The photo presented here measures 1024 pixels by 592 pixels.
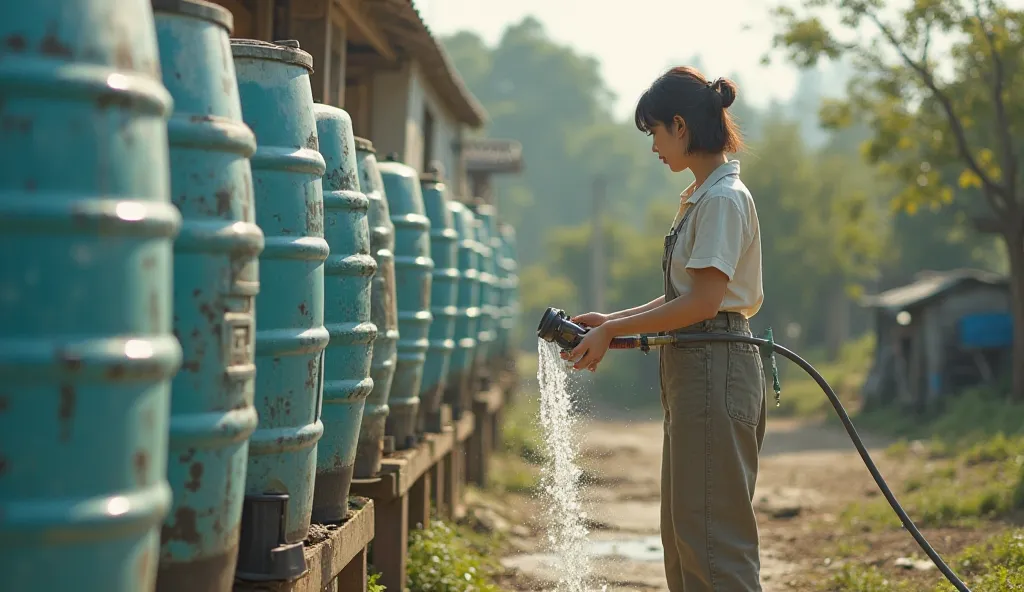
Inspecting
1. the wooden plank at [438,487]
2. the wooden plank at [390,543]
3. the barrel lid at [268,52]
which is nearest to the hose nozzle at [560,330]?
the barrel lid at [268,52]

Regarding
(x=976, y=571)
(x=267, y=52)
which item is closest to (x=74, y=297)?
(x=267, y=52)

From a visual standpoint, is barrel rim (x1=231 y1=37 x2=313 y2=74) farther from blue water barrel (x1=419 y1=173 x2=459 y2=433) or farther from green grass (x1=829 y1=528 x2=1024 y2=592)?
green grass (x1=829 y1=528 x2=1024 y2=592)

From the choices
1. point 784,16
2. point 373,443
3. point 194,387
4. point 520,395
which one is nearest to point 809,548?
point 373,443

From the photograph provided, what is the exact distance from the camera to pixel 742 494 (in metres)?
3.50

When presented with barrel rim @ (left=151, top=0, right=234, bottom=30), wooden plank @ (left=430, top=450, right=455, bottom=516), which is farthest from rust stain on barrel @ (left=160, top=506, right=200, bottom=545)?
wooden plank @ (left=430, top=450, right=455, bottom=516)

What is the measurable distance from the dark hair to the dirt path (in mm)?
1697

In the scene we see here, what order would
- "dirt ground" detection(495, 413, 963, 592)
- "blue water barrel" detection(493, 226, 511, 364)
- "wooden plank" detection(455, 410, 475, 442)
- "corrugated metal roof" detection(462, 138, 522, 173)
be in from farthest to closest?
"corrugated metal roof" detection(462, 138, 522, 173) < "blue water barrel" detection(493, 226, 511, 364) < "wooden plank" detection(455, 410, 475, 442) < "dirt ground" detection(495, 413, 963, 592)

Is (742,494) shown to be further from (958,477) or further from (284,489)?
(958,477)

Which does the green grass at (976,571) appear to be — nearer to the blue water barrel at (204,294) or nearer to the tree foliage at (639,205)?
the tree foliage at (639,205)

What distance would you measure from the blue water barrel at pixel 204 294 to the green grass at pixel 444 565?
3130 mm

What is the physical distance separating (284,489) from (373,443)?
5.16 feet

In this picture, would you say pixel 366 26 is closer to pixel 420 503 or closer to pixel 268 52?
pixel 420 503

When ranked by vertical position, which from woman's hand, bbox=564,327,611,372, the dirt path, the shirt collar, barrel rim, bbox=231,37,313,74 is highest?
barrel rim, bbox=231,37,313,74

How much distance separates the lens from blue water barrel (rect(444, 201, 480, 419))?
7.80 m
